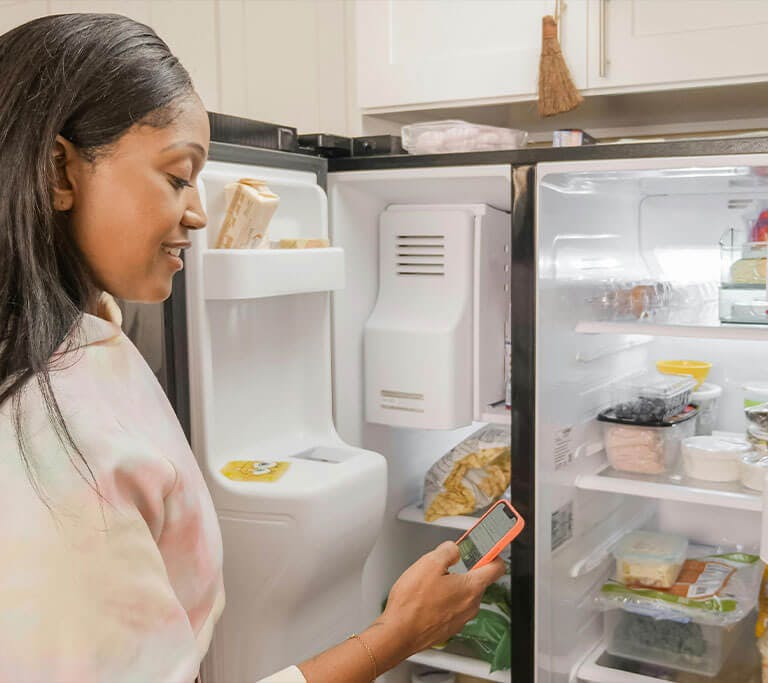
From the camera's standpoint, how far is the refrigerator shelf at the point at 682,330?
5.16 ft

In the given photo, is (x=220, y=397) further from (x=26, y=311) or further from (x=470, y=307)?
(x=26, y=311)

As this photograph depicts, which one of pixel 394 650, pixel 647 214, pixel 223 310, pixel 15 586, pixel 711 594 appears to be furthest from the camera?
pixel 647 214

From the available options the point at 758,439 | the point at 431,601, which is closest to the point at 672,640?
the point at 758,439

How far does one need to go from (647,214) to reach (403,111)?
0.62 m

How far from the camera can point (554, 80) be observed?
1692 millimetres

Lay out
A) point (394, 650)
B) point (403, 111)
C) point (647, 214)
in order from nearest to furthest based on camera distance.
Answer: point (394, 650)
point (403, 111)
point (647, 214)

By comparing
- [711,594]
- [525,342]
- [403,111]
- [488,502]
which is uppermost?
[403,111]

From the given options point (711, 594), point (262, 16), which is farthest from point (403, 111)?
point (711, 594)

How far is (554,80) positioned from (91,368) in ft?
3.82

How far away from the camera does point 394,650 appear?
1.10 meters

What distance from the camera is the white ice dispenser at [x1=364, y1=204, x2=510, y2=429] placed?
1829mm

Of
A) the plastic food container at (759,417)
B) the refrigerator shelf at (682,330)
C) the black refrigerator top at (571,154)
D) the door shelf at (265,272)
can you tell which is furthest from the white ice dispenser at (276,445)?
the plastic food container at (759,417)

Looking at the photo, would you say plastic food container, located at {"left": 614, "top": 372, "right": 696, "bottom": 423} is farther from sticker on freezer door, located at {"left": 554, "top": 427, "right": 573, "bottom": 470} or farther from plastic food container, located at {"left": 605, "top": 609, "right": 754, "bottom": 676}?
plastic food container, located at {"left": 605, "top": 609, "right": 754, "bottom": 676}

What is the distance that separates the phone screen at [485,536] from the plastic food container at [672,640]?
0.68 metres
